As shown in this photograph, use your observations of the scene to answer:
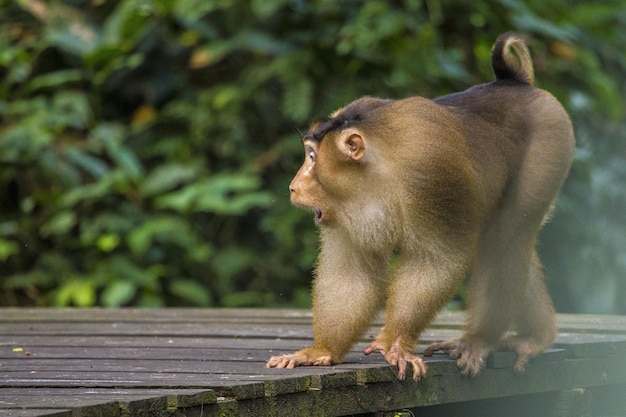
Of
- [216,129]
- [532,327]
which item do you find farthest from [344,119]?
[216,129]

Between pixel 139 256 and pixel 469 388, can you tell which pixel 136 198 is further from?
pixel 469 388

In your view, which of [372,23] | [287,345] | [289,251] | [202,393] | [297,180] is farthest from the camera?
[289,251]

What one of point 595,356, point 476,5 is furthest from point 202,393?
point 476,5

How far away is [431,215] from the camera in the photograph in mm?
4254

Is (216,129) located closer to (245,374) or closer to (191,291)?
(191,291)

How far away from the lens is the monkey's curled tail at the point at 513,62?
5.04 meters

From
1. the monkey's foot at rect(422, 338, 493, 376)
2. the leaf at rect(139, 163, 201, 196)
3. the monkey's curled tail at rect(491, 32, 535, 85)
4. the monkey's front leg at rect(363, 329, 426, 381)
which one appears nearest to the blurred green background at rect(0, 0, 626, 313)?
the leaf at rect(139, 163, 201, 196)

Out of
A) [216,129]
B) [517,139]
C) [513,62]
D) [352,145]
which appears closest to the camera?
[352,145]

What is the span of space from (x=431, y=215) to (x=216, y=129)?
5.31 metres

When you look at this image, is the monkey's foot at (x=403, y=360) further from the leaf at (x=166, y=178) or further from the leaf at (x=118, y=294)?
the leaf at (x=166, y=178)

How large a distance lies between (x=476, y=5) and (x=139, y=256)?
10.9ft

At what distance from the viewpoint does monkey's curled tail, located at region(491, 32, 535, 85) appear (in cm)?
504

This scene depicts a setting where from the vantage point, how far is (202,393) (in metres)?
3.38

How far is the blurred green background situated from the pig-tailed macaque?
153 inches
